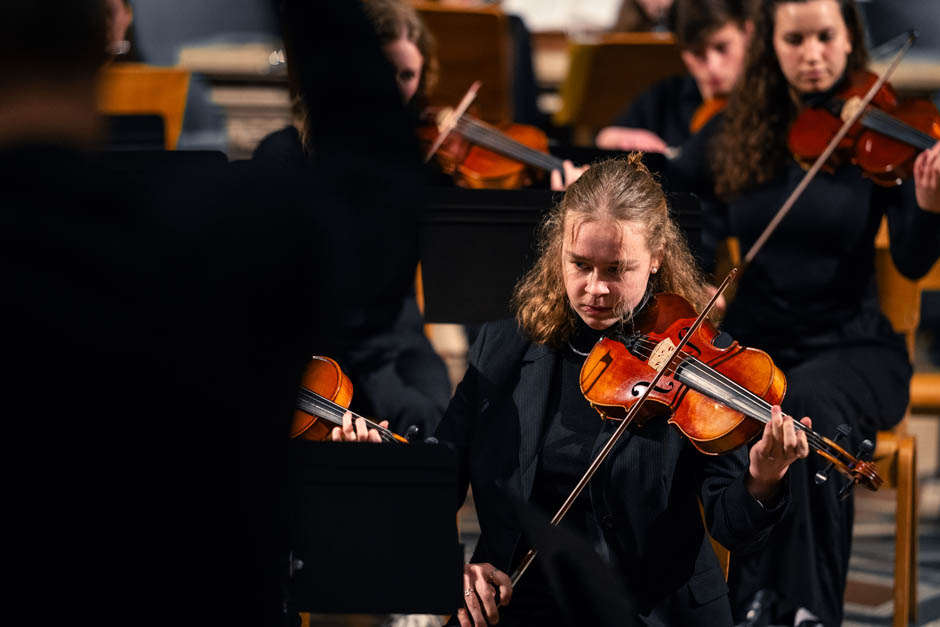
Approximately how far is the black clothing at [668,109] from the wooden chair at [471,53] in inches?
18.9

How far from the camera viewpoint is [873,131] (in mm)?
2299

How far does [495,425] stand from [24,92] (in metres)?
0.99

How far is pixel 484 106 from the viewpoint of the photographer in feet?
11.7

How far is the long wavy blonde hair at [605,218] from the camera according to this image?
1.60 meters

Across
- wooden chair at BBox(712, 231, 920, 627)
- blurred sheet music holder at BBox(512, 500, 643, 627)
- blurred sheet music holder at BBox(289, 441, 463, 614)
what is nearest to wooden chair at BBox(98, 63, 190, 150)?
wooden chair at BBox(712, 231, 920, 627)

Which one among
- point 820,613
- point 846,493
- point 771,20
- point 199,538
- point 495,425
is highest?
point 771,20

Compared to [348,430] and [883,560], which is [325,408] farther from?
[883,560]

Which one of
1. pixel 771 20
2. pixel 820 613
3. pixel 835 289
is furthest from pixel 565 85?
pixel 820 613

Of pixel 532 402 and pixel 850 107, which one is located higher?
pixel 850 107

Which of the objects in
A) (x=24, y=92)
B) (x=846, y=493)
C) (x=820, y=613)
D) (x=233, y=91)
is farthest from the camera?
(x=233, y=91)

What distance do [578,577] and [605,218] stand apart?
584mm

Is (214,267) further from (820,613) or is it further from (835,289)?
(835,289)

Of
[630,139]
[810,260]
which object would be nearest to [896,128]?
[810,260]

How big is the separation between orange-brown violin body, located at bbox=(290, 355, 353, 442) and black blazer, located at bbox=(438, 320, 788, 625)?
21 cm
